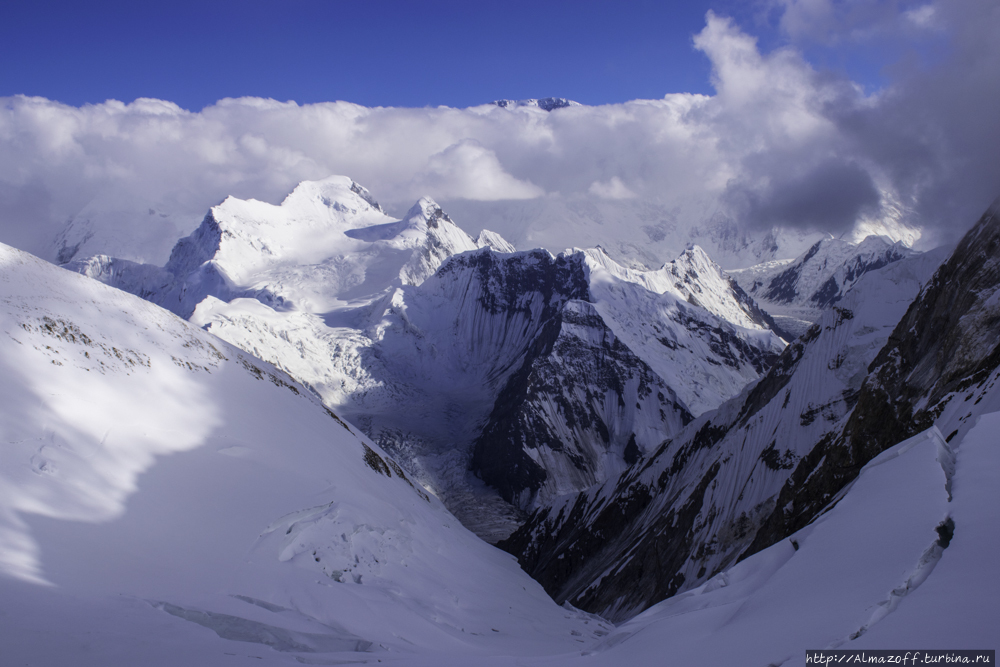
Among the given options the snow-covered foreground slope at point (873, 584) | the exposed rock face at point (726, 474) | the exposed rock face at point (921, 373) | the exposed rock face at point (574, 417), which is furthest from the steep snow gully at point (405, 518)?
the exposed rock face at point (574, 417)

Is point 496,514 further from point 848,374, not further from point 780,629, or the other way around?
point 780,629

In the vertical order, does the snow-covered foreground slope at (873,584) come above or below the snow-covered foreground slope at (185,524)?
below

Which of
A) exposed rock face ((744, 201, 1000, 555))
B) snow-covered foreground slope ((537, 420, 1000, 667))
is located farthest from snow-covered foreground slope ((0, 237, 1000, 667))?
exposed rock face ((744, 201, 1000, 555))

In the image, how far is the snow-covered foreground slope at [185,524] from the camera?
15.3 m

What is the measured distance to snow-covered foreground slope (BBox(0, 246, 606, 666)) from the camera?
15281mm

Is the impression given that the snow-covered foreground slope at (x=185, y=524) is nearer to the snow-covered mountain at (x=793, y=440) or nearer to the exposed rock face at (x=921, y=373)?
the snow-covered mountain at (x=793, y=440)

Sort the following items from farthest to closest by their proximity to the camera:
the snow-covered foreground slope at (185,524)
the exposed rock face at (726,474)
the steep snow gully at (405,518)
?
the exposed rock face at (726,474) < the snow-covered foreground slope at (185,524) < the steep snow gully at (405,518)

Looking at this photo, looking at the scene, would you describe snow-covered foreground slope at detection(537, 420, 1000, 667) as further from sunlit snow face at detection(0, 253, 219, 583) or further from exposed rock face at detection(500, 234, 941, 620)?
exposed rock face at detection(500, 234, 941, 620)

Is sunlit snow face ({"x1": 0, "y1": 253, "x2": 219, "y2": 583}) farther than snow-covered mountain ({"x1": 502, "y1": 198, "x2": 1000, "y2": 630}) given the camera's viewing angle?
No

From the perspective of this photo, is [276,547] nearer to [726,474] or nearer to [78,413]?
[78,413]

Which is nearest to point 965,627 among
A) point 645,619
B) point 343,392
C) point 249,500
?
point 645,619

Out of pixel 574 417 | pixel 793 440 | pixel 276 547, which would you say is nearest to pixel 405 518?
pixel 276 547

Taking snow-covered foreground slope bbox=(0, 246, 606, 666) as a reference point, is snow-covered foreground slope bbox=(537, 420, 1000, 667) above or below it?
below

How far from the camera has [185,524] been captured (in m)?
22.4
